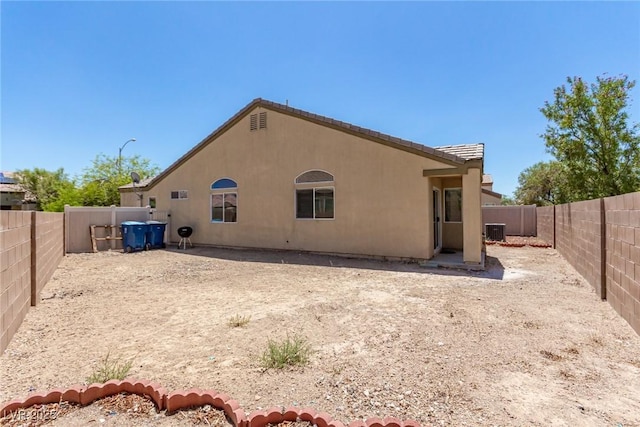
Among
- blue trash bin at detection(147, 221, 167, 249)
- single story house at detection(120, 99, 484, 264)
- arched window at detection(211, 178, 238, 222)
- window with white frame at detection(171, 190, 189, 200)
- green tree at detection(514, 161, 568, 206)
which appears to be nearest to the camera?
single story house at detection(120, 99, 484, 264)

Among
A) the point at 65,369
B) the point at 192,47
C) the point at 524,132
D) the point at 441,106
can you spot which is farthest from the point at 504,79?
the point at 65,369

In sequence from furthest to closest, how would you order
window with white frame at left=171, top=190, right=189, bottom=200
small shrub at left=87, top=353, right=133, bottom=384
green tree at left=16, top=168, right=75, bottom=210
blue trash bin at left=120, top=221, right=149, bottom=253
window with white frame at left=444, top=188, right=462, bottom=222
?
green tree at left=16, top=168, right=75, bottom=210 < window with white frame at left=171, top=190, right=189, bottom=200 < blue trash bin at left=120, top=221, right=149, bottom=253 < window with white frame at left=444, top=188, right=462, bottom=222 < small shrub at left=87, top=353, right=133, bottom=384

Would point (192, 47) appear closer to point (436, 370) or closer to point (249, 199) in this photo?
point (249, 199)

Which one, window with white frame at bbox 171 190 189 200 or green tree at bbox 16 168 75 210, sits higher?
green tree at bbox 16 168 75 210

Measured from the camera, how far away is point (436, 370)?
11.2ft

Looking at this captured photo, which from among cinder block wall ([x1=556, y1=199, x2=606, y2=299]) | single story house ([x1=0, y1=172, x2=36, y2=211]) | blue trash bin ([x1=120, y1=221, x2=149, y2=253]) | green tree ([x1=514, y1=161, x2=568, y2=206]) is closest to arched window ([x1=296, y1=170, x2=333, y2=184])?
cinder block wall ([x1=556, y1=199, x2=606, y2=299])

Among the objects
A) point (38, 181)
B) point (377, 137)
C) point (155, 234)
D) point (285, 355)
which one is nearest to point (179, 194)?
point (155, 234)

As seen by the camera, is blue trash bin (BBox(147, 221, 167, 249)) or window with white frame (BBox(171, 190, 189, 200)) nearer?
blue trash bin (BBox(147, 221, 167, 249))

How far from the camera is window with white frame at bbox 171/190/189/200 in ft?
50.5

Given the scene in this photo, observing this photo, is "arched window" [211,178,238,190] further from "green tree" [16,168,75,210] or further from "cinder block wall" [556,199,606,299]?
"green tree" [16,168,75,210]

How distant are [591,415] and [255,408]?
279cm

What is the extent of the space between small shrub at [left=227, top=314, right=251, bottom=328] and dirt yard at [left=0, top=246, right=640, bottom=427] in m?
0.13

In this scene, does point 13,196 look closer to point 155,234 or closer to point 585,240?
point 155,234

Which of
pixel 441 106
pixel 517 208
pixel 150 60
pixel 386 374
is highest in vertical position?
pixel 150 60
